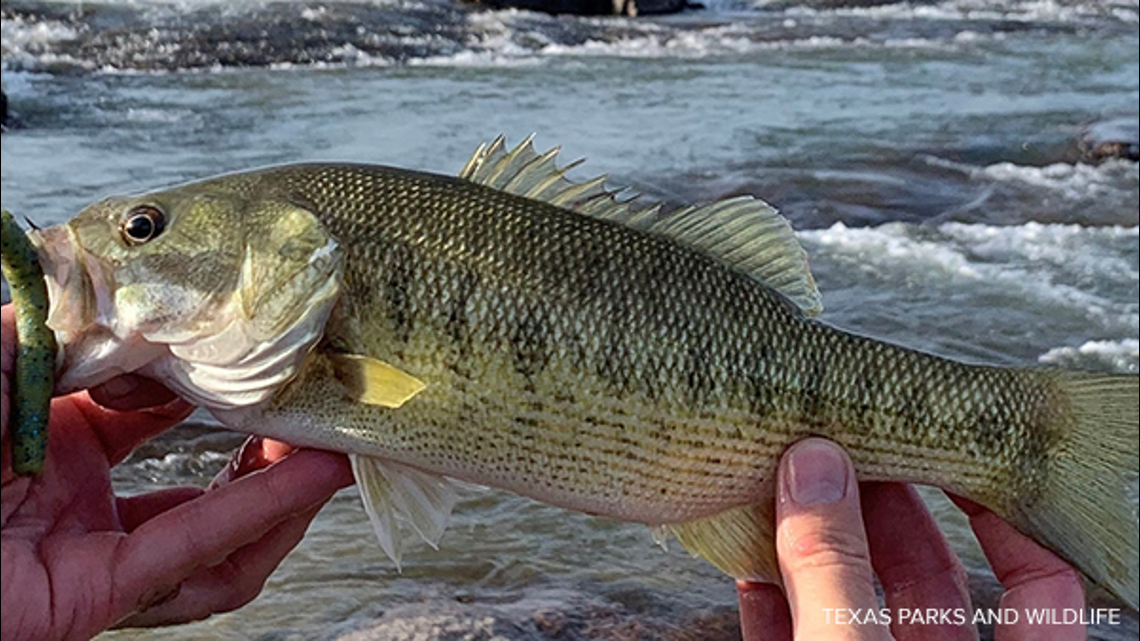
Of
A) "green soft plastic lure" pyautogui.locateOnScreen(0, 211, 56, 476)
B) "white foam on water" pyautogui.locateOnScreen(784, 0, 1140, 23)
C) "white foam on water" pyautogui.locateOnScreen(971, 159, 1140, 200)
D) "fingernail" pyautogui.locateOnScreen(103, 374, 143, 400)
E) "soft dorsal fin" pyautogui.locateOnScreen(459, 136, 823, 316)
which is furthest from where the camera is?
"white foam on water" pyautogui.locateOnScreen(784, 0, 1140, 23)

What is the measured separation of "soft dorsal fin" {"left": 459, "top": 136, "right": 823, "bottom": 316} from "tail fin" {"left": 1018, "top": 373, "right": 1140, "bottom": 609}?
0.57 m

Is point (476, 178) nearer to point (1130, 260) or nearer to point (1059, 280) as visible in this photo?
point (1059, 280)

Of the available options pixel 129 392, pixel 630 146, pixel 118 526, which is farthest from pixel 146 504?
pixel 630 146

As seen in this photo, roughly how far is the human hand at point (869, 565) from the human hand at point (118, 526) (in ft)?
2.91

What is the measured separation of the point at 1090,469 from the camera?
8.23 feet

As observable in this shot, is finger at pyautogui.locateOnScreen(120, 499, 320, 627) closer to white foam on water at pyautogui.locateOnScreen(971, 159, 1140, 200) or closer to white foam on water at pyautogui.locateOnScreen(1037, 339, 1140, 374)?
white foam on water at pyautogui.locateOnScreen(1037, 339, 1140, 374)

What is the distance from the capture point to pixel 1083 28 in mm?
20406

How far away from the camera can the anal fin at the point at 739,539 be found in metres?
2.57

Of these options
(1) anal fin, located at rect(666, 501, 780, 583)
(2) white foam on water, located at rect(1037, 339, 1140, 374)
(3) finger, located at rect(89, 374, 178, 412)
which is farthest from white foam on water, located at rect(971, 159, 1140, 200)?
(3) finger, located at rect(89, 374, 178, 412)

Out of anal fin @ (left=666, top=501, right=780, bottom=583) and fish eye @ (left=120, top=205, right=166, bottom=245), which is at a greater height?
fish eye @ (left=120, top=205, right=166, bottom=245)

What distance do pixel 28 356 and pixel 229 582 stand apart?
77cm

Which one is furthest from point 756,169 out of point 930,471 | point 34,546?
point 34,546

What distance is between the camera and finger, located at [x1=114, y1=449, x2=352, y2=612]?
223 cm

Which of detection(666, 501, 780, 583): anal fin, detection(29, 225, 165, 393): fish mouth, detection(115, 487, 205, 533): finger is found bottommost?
detection(666, 501, 780, 583): anal fin
